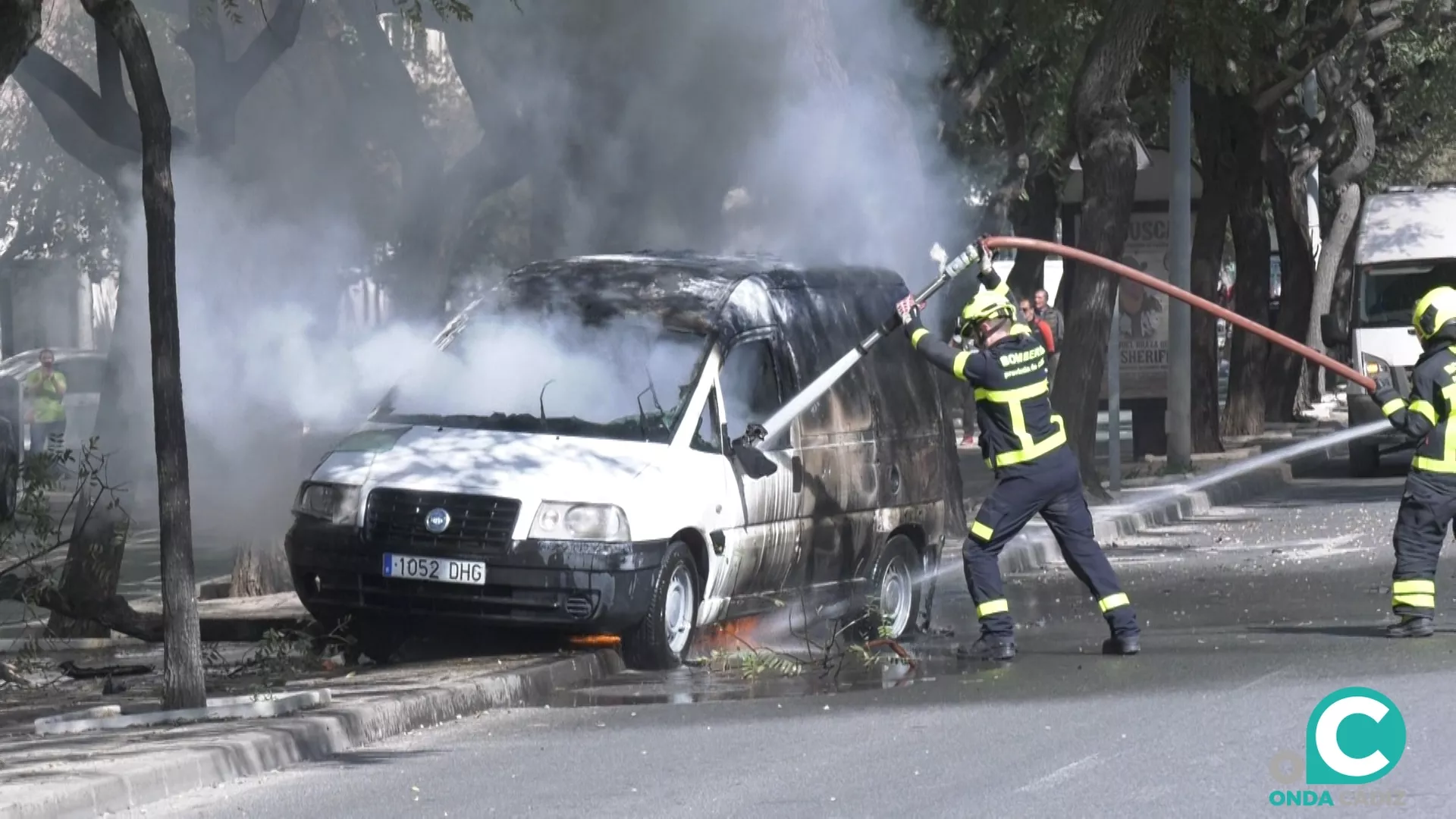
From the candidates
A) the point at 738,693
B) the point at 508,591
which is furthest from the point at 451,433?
the point at 738,693

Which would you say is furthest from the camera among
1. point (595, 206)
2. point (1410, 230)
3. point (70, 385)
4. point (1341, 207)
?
point (1341, 207)

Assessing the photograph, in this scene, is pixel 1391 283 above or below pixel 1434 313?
above

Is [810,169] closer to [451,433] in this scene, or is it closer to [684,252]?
[684,252]

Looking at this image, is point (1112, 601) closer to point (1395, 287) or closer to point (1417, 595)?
point (1417, 595)

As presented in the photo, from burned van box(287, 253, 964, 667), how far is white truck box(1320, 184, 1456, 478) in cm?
1107

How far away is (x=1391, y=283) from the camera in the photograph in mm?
21594

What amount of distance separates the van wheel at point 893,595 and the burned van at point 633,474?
2 cm

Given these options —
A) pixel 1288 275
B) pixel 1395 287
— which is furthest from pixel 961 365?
pixel 1288 275

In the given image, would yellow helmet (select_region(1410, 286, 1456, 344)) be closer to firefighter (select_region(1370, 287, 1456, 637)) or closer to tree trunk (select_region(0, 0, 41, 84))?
firefighter (select_region(1370, 287, 1456, 637))

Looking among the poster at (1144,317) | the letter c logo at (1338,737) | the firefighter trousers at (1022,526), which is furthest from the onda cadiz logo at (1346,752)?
the poster at (1144,317)

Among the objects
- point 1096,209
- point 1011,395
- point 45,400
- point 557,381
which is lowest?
point 1011,395

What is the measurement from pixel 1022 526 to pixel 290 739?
11.7 ft

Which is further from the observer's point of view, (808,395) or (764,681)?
(808,395)

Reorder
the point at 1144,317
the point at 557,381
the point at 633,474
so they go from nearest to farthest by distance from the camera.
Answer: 1. the point at 633,474
2. the point at 557,381
3. the point at 1144,317
